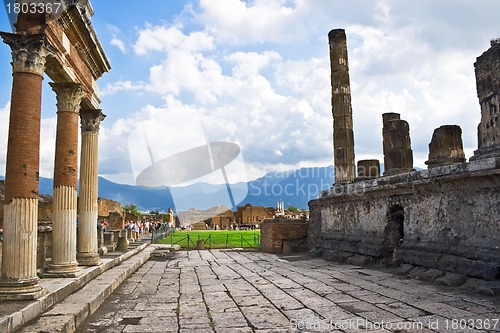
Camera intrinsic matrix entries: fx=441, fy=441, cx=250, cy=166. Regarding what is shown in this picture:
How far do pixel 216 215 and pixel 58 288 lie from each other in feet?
196

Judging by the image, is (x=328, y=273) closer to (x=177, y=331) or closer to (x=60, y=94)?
(x=177, y=331)

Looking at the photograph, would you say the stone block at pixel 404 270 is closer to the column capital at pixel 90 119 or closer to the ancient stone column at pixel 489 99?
the ancient stone column at pixel 489 99

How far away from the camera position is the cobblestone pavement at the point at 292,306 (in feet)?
16.9

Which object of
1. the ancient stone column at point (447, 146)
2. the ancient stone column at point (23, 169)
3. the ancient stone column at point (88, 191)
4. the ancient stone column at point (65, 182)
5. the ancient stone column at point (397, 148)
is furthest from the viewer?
the ancient stone column at point (397, 148)

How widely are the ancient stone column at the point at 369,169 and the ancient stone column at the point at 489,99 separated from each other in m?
5.57

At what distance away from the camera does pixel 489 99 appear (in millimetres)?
8414

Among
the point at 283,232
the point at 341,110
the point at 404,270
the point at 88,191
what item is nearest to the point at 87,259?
the point at 88,191

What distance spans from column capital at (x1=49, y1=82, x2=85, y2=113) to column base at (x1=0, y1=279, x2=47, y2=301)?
3933mm

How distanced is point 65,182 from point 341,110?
35.5 ft

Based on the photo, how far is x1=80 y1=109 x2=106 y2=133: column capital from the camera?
1030 cm

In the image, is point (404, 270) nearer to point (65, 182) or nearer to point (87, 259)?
point (87, 259)

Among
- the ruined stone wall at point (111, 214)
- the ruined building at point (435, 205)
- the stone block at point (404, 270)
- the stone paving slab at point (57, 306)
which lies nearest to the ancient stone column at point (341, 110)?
the ruined building at point (435, 205)

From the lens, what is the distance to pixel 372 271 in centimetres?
996

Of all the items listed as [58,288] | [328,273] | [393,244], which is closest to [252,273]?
[328,273]
